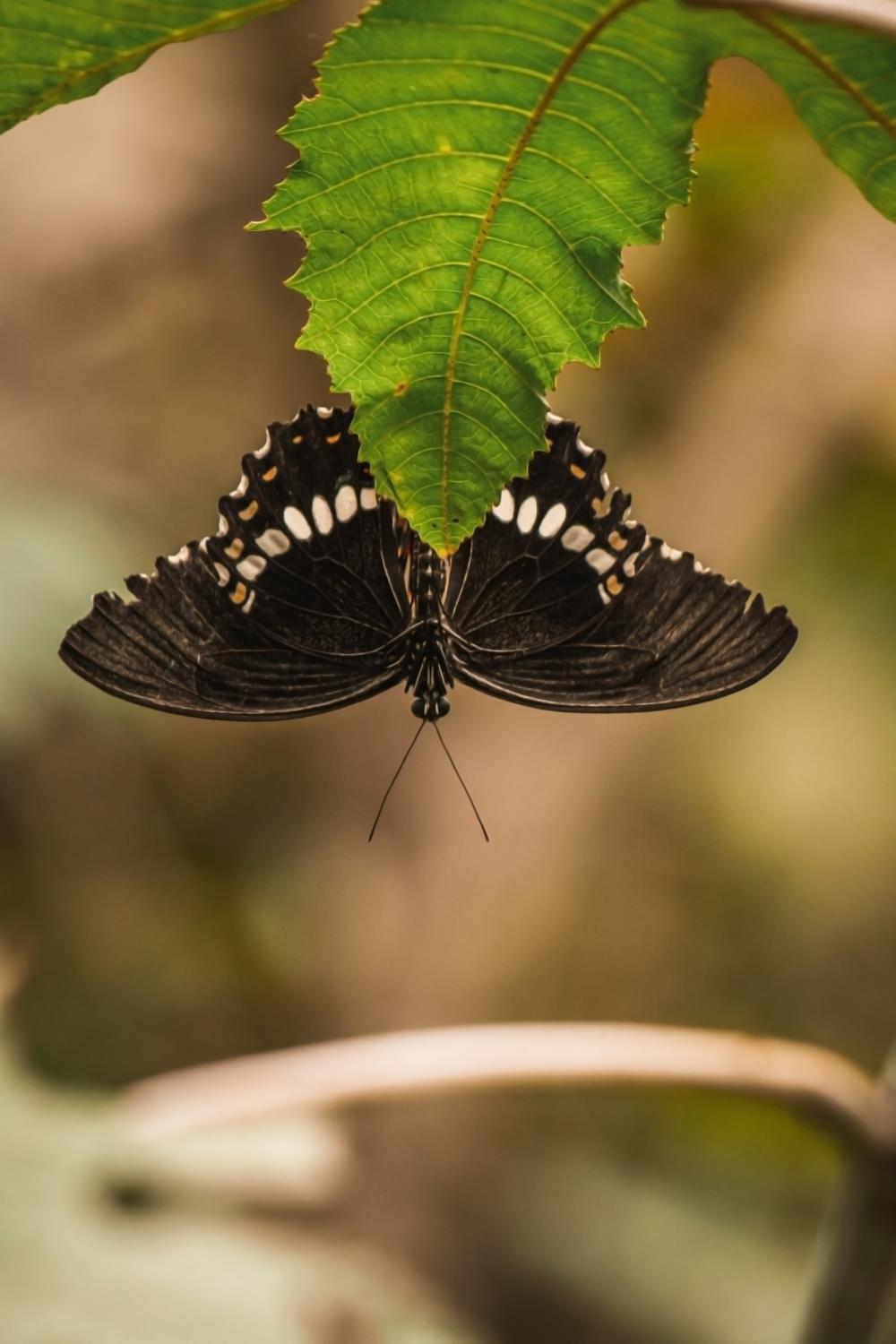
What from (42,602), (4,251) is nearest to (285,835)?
(42,602)

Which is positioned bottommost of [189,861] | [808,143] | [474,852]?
[189,861]

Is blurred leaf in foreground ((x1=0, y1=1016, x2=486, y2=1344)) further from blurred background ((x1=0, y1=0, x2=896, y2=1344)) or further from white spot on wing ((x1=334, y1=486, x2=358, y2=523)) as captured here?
white spot on wing ((x1=334, y1=486, x2=358, y2=523))

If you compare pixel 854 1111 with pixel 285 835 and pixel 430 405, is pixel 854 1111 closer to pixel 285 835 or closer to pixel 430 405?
pixel 430 405

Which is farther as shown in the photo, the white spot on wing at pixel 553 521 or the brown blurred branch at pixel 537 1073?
the brown blurred branch at pixel 537 1073

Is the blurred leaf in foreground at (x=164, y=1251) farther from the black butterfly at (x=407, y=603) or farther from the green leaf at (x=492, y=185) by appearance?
the green leaf at (x=492, y=185)

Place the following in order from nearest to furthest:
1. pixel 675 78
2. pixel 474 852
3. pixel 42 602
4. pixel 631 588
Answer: pixel 675 78 < pixel 631 588 < pixel 42 602 < pixel 474 852

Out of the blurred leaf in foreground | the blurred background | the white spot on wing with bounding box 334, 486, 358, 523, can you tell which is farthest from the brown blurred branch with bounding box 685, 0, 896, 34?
the blurred background

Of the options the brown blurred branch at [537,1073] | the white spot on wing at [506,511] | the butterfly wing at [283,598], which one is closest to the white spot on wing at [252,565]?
the butterfly wing at [283,598]
